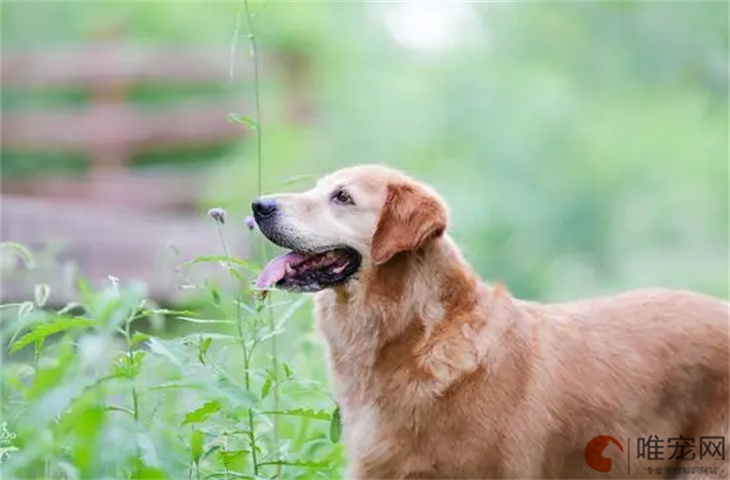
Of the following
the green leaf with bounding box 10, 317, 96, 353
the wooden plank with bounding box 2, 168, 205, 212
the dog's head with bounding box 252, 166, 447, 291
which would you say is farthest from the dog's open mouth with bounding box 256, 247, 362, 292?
the wooden plank with bounding box 2, 168, 205, 212

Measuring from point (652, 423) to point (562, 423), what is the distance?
0.30 metres

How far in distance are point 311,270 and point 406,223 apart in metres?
0.26

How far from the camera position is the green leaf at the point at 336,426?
10.7 feet

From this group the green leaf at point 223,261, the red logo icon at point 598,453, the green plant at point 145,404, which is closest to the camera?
the green plant at point 145,404

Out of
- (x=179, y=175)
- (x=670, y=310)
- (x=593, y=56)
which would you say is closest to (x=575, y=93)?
(x=593, y=56)

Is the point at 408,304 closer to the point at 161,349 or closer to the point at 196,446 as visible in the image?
the point at 196,446

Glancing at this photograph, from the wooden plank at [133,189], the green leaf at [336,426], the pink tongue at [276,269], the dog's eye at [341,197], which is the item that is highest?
the dog's eye at [341,197]

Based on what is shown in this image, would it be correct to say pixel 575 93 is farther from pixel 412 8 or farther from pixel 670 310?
pixel 670 310

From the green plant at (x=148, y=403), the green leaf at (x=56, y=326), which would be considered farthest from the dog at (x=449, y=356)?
the green leaf at (x=56, y=326)

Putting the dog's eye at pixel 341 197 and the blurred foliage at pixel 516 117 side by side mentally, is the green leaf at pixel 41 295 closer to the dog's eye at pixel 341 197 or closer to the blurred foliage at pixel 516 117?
the dog's eye at pixel 341 197

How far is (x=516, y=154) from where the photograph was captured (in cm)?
1048

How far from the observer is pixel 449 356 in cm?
320

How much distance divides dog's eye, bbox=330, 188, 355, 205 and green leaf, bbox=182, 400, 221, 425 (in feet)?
2.19

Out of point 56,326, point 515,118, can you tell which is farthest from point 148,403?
point 515,118
